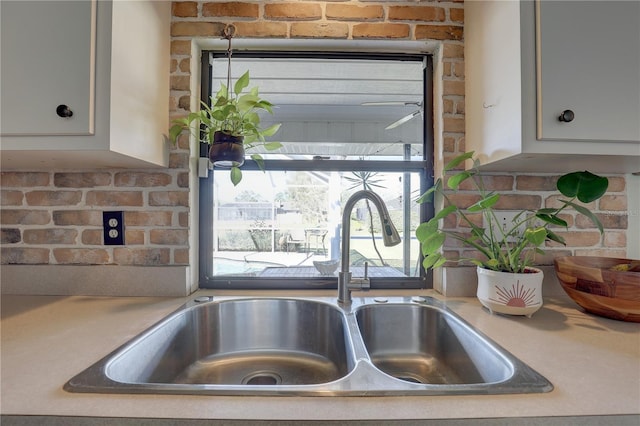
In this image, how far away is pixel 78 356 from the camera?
0.61m

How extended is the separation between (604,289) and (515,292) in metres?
0.23

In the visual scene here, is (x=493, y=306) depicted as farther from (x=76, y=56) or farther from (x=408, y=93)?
(x=76, y=56)

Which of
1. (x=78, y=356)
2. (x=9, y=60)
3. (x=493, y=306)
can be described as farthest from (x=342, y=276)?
(x=9, y=60)

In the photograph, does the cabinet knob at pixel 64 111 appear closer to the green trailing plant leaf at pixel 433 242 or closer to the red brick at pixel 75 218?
the red brick at pixel 75 218

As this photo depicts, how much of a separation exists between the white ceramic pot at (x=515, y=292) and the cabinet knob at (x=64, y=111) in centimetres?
122

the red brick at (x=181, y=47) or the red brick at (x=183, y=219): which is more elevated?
the red brick at (x=181, y=47)

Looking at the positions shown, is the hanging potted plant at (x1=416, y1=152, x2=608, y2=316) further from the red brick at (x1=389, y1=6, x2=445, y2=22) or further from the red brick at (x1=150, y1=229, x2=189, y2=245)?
the red brick at (x1=150, y1=229, x2=189, y2=245)

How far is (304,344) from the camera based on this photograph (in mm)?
998

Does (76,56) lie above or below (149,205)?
above

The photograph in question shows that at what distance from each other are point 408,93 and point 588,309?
1211 mm

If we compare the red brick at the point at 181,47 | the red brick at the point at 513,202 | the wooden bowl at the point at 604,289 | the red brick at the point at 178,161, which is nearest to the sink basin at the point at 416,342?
the wooden bowl at the point at 604,289

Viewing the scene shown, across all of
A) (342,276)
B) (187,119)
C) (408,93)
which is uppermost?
(408,93)

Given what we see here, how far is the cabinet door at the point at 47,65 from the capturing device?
709 mm

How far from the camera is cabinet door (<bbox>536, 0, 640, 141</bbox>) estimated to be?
739 mm
